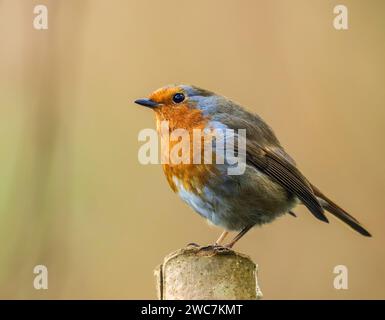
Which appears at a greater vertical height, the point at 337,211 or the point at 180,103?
the point at 180,103

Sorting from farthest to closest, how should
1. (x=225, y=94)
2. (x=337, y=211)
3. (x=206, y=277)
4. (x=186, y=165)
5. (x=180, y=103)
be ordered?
(x=225, y=94)
(x=337, y=211)
(x=180, y=103)
(x=186, y=165)
(x=206, y=277)

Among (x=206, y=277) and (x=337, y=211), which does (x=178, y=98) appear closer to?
(x=337, y=211)

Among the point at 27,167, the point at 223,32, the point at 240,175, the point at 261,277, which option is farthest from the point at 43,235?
the point at 223,32

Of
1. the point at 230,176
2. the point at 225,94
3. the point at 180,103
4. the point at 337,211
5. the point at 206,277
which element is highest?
the point at 225,94

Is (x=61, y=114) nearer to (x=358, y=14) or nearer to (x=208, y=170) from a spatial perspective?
(x=208, y=170)

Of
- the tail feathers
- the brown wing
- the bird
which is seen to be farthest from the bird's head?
the tail feathers

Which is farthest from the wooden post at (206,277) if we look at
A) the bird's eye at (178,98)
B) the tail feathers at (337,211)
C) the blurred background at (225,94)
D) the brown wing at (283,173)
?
the blurred background at (225,94)

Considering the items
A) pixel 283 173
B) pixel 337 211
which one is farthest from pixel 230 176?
pixel 337 211

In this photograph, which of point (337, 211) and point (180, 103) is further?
point (337, 211)
